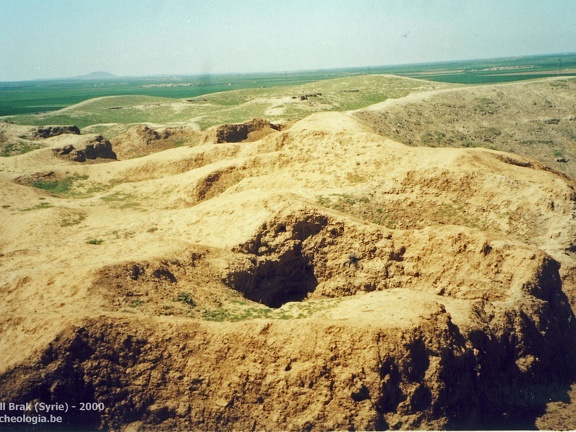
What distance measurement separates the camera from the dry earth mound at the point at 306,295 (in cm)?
1141

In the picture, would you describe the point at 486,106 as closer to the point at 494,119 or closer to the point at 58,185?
the point at 494,119

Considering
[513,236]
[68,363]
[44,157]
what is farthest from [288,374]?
[44,157]

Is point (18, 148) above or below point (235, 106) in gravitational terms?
below

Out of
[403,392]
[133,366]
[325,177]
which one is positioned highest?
[325,177]

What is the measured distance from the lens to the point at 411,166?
22.9m

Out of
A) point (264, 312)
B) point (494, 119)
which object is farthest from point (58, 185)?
point (494, 119)

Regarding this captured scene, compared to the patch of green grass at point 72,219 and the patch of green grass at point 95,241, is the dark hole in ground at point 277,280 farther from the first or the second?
the patch of green grass at point 72,219

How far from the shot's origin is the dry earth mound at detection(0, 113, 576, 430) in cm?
1141

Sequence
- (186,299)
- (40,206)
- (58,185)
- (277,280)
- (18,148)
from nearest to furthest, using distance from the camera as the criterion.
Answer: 1. (186,299)
2. (277,280)
3. (40,206)
4. (58,185)
5. (18,148)

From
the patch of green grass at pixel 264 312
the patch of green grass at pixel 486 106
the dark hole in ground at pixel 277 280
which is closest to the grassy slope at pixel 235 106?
the patch of green grass at pixel 486 106

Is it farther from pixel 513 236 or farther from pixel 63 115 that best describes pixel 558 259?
pixel 63 115

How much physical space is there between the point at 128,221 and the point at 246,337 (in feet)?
39.2

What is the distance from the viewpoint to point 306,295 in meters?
18.2

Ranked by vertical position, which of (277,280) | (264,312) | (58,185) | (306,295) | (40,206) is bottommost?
(306,295)
